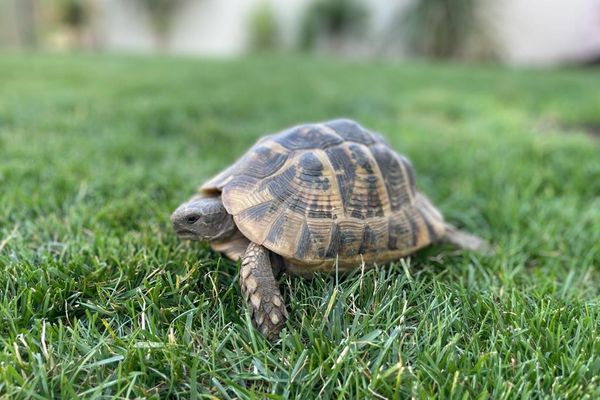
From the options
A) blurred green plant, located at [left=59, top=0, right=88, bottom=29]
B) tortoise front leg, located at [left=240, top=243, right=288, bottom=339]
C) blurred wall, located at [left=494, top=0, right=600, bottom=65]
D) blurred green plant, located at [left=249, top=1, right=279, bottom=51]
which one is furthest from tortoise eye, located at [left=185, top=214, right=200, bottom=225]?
blurred green plant, located at [left=59, top=0, right=88, bottom=29]

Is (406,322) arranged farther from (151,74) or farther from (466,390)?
(151,74)

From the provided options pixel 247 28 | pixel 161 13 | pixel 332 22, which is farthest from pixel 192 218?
pixel 161 13

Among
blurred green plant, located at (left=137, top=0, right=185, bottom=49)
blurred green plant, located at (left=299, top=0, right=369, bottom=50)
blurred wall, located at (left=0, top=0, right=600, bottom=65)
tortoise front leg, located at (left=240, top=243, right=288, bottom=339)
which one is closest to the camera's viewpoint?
tortoise front leg, located at (left=240, top=243, right=288, bottom=339)

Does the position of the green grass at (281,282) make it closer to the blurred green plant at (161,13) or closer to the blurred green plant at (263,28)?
the blurred green plant at (263,28)

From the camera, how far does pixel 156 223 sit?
6.87 ft

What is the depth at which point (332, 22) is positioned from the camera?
567 inches

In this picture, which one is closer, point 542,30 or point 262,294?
point 262,294

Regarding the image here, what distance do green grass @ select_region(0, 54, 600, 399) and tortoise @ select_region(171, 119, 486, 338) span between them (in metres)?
0.11

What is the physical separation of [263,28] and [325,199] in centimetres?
1423

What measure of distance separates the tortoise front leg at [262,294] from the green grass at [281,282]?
0.05m

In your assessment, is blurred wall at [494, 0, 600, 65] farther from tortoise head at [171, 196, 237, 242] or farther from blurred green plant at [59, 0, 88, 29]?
blurred green plant at [59, 0, 88, 29]

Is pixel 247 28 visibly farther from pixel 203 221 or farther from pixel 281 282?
pixel 281 282

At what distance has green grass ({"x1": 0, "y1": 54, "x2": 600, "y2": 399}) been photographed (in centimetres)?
126

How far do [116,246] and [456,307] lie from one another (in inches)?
53.1
